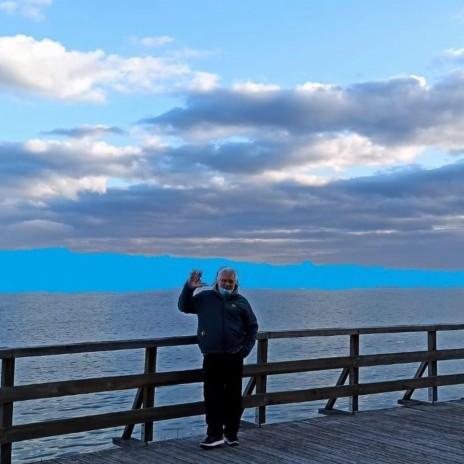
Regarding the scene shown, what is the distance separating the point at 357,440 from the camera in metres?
8.42

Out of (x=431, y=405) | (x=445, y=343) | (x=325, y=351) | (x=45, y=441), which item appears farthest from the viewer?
(x=445, y=343)

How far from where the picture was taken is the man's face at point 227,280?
8117 mm

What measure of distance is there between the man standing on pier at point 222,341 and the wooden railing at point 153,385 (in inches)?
15.9

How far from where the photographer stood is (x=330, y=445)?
322 inches

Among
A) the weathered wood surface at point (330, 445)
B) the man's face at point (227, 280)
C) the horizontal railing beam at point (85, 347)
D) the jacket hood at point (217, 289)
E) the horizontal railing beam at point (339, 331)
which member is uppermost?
the man's face at point (227, 280)

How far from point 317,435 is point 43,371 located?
30.6 m

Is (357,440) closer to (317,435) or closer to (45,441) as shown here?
(317,435)

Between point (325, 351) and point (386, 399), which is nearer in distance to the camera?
point (386, 399)

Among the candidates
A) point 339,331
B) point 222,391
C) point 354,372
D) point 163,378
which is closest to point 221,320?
point 222,391

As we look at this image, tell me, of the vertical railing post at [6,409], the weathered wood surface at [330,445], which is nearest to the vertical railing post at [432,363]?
the weathered wood surface at [330,445]

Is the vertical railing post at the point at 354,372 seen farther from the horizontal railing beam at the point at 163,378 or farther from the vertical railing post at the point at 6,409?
the vertical railing post at the point at 6,409

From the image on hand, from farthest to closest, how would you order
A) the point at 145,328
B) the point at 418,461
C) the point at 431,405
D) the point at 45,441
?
the point at 145,328 < the point at 45,441 < the point at 431,405 < the point at 418,461

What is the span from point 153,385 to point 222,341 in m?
0.91

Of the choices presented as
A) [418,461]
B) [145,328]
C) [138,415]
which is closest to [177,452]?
[138,415]
